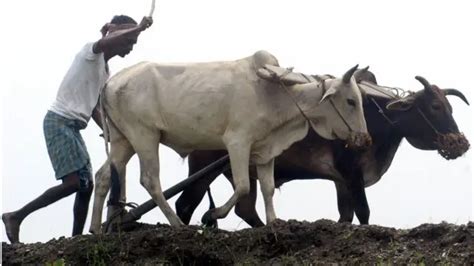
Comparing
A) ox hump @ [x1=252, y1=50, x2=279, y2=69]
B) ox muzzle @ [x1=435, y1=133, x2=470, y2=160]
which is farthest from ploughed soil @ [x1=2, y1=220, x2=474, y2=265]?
ox muzzle @ [x1=435, y1=133, x2=470, y2=160]

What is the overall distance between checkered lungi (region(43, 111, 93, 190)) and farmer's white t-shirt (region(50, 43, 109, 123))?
91mm

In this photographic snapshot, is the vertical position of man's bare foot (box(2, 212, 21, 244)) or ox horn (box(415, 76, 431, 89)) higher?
ox horn (box(415, 76, 431, 89))

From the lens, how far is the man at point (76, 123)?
8.96 m

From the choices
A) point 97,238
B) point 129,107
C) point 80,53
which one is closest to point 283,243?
point 97,238

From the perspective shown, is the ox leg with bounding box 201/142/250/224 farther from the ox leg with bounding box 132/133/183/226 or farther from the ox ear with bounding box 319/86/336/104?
the ox ear with bounding box 319/86/336/104

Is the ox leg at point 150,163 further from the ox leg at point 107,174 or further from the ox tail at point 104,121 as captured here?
the ox tail at point 104,121

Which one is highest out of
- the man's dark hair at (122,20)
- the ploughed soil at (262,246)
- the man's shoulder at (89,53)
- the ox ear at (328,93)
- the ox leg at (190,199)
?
the man's dark hair at (122,20)

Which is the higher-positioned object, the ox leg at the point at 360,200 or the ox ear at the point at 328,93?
the ox ear at the point at 328,93

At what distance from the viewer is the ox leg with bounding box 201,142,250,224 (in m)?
8.77

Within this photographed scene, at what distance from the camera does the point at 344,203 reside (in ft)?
35.8

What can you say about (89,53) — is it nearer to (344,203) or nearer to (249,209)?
(249,209)

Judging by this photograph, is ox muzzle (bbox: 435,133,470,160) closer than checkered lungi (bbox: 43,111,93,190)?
No

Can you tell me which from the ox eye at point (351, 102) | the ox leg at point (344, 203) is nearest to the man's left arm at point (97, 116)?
the ox eye at point (351, 102)

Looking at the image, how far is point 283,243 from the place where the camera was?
7.72 metres
